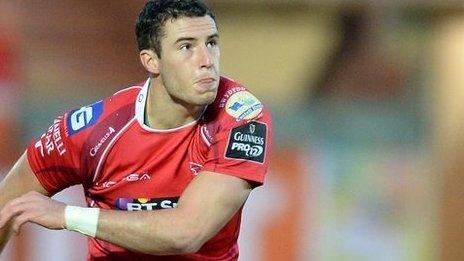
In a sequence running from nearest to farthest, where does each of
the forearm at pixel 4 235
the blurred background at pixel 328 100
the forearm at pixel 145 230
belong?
the forearm at pixel 145 230 < the forearm at pixel 4 235 < the blurred background at pixel 328 100

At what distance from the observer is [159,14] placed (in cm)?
321

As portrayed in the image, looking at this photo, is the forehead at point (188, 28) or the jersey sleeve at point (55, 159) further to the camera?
the jersey sleeve at point (55, 159)

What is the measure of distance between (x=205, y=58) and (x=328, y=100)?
2.00 metres

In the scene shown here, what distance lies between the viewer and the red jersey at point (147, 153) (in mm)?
3141

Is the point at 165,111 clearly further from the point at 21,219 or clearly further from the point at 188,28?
the point at 21,219

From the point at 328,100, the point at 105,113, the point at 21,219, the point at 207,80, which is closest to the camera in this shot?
the point at 21,219

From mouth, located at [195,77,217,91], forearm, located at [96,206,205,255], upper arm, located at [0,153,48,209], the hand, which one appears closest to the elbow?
forearm, located at [96,206,205,255]

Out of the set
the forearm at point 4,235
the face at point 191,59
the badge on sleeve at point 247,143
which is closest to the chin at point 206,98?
the face at point 191,59

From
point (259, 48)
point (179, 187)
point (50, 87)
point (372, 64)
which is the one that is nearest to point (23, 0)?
point (50, 87)

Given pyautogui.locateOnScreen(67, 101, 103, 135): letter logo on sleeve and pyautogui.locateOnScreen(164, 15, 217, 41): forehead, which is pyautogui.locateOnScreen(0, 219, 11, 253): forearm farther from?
pyautogui.locateOnScreen(164, 15, 217, 41): forehead

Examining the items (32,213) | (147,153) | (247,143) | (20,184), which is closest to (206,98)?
(247,143)

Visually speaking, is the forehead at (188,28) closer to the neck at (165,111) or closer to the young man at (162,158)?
the young man at (162,158)

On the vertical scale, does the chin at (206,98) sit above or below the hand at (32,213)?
above

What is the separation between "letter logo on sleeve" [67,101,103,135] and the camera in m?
3.34
